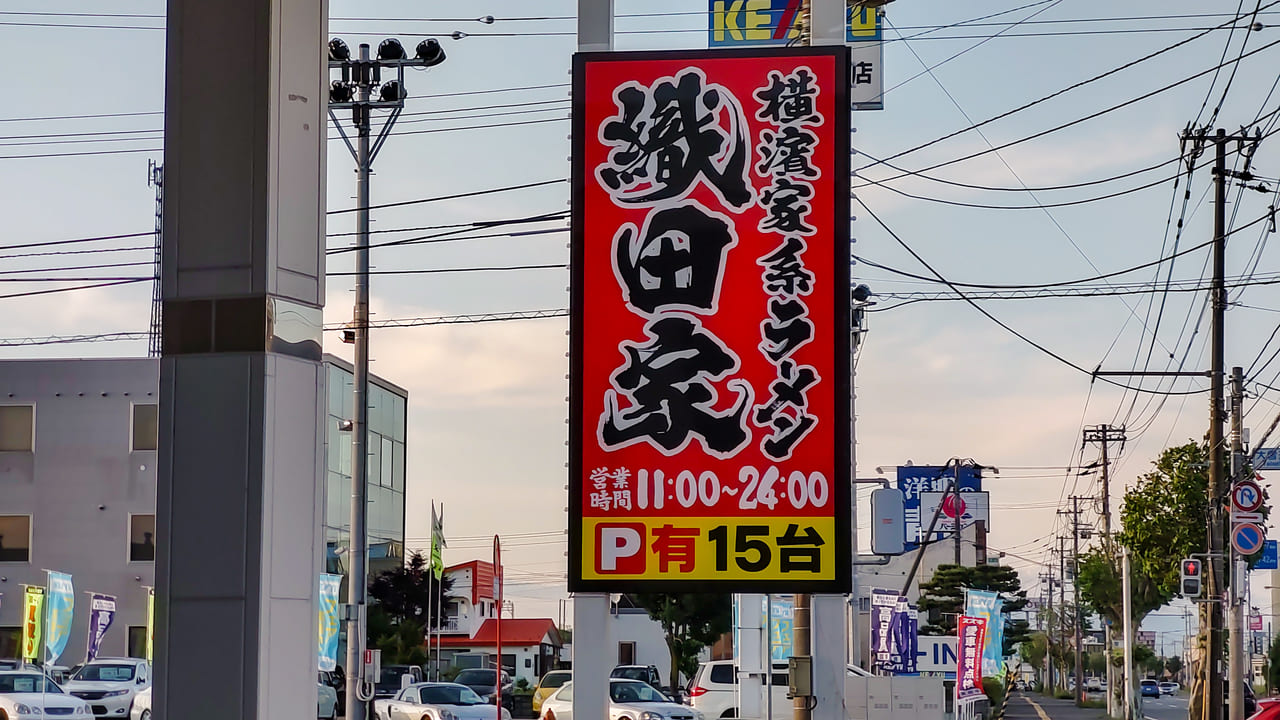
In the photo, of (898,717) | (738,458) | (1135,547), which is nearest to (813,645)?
(738,458)

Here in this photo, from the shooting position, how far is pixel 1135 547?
116ft

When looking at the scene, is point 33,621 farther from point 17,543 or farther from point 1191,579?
point 1191,579

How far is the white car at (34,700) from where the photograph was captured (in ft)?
83.6

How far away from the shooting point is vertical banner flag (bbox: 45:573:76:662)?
29.4m

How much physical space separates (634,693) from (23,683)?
11110 millimetres

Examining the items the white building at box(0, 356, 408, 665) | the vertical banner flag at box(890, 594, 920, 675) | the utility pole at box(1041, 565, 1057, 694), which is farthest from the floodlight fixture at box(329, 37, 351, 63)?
the utility pole at box(1041, 565, 1057, 694)

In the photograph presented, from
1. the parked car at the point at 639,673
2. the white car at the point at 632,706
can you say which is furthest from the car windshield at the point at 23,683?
the parked car at the point at 639,673

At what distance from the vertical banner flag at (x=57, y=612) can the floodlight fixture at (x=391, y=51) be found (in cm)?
1323

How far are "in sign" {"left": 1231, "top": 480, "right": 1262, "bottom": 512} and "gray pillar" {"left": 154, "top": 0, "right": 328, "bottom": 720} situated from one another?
25.0 meters

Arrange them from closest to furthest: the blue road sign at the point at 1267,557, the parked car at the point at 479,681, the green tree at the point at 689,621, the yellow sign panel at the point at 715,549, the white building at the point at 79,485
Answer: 1. the yellow sign panel at the point at 715,549
2. the blue road sign at the point at 1267,557
3. the parked car at the point at 479,681
4. the white building at the point at 79,485
5. the green tree at the point at 689,621

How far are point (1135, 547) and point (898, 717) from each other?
17.9 metres

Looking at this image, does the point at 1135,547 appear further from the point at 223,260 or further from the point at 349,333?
the point at 223,260

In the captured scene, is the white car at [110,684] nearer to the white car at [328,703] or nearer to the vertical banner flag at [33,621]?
the vertical banner flag at [33,621]

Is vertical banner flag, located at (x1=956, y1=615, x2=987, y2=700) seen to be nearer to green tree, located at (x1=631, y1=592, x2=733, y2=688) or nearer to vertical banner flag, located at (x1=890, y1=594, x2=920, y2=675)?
vertical banner flag, located at (x1=890, y1=594, x2=920, y2=675)
